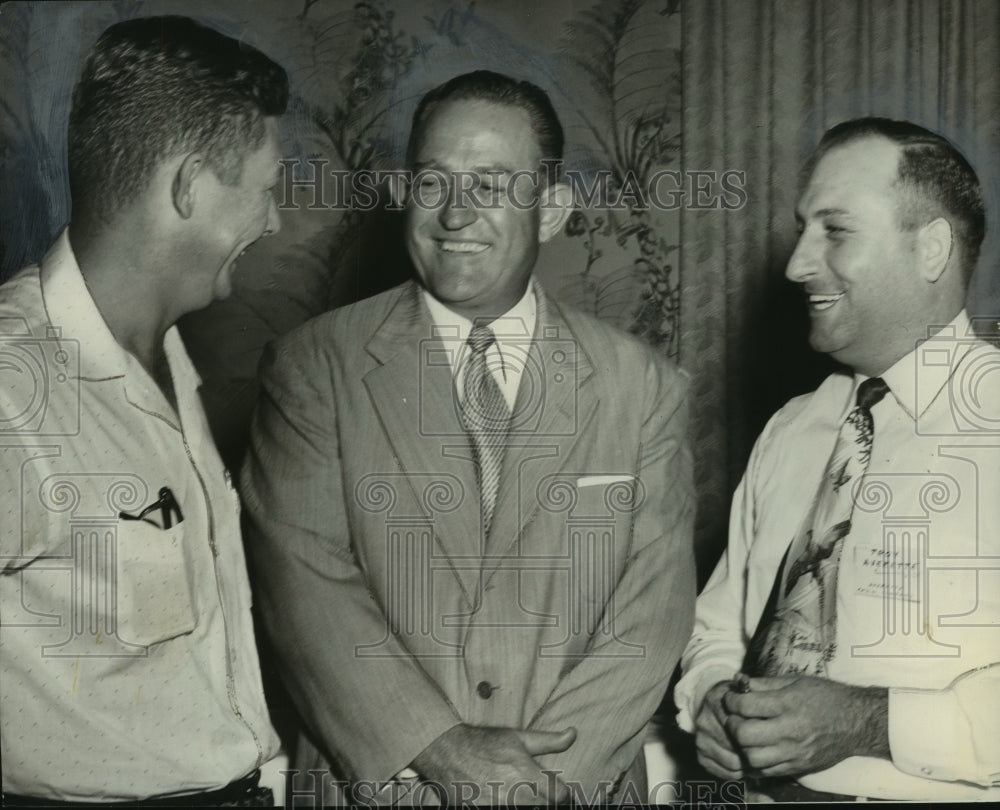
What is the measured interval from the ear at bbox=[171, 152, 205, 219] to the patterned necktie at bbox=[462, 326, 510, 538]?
2.16ft

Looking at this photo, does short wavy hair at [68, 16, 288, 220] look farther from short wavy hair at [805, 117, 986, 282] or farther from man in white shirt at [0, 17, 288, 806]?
short wavy hair at [805, 117, 986, 282]

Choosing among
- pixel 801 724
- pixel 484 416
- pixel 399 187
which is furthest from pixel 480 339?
pixel 801 724

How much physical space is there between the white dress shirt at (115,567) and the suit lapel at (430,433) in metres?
0.40

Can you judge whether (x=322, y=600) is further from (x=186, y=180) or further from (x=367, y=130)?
(x=367, y=130)

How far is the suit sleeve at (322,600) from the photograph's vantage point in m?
2.50

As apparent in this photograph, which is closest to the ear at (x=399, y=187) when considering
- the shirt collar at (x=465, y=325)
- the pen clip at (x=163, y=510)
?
the shirt collar at (x=465, y=325)

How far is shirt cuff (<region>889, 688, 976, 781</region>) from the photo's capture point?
2629mm

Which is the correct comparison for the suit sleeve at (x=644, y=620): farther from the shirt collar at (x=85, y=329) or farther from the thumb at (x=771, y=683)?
the shirt collar at (x=85, y=329)

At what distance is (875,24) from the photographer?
2.84 metres

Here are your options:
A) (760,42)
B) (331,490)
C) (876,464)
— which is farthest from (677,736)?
(760,42)

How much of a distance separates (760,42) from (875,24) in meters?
0.28

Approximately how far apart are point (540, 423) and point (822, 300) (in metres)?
0.69

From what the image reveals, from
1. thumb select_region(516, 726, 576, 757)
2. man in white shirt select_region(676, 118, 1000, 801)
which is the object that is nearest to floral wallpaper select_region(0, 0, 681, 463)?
man in white shirt select_region(676, 118, 1000, 801)

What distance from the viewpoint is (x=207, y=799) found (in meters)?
2.55
